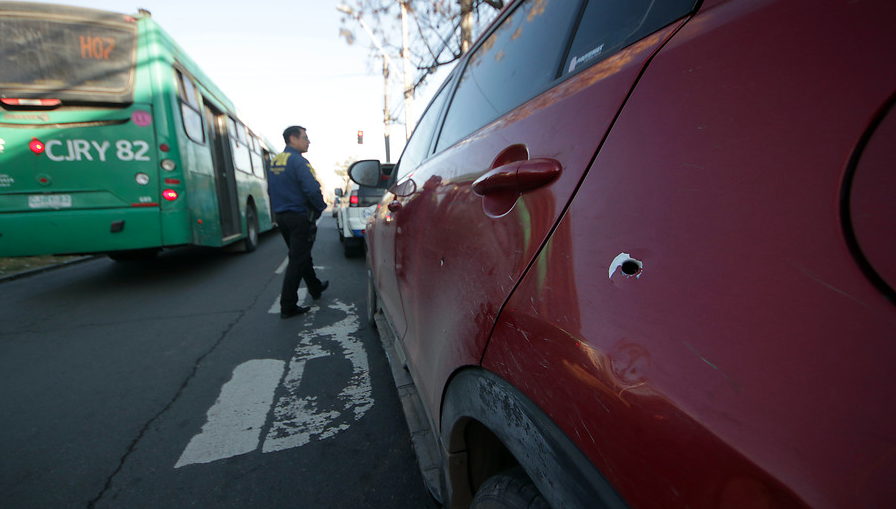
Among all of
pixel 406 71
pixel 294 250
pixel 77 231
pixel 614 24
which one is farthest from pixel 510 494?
pixel 406 71

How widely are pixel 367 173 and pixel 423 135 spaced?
0.83 meters

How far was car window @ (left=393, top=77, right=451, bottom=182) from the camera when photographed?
2193 millimetres

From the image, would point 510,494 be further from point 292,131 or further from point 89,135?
point 89,135

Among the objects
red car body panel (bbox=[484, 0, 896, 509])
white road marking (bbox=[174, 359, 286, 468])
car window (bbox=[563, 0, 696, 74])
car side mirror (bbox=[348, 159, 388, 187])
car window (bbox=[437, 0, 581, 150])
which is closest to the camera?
red car body panel (bbox=[484, 0, 896, 509])

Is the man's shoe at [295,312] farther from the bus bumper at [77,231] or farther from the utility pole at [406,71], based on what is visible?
the utility pole at [406,71]

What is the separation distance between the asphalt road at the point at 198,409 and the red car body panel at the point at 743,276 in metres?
1.45

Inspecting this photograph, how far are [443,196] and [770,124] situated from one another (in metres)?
0.93

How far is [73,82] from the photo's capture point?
4.33m

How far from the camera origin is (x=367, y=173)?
310cm

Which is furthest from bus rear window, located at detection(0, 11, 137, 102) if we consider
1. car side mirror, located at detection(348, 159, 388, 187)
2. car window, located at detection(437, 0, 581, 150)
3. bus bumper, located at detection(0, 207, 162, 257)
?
car window, located at detection(437, 0, 581, 150)

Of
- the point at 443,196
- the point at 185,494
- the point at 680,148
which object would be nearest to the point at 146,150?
the point at 185,494

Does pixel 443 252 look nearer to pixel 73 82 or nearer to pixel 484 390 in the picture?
pixel 484 390

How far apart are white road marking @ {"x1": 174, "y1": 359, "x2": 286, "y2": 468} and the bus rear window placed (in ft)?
13.0

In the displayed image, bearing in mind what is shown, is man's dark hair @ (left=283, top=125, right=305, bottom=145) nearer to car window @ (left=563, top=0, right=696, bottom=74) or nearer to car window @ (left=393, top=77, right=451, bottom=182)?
car window @ (left=393, top=77, right=451, bottom=182)
